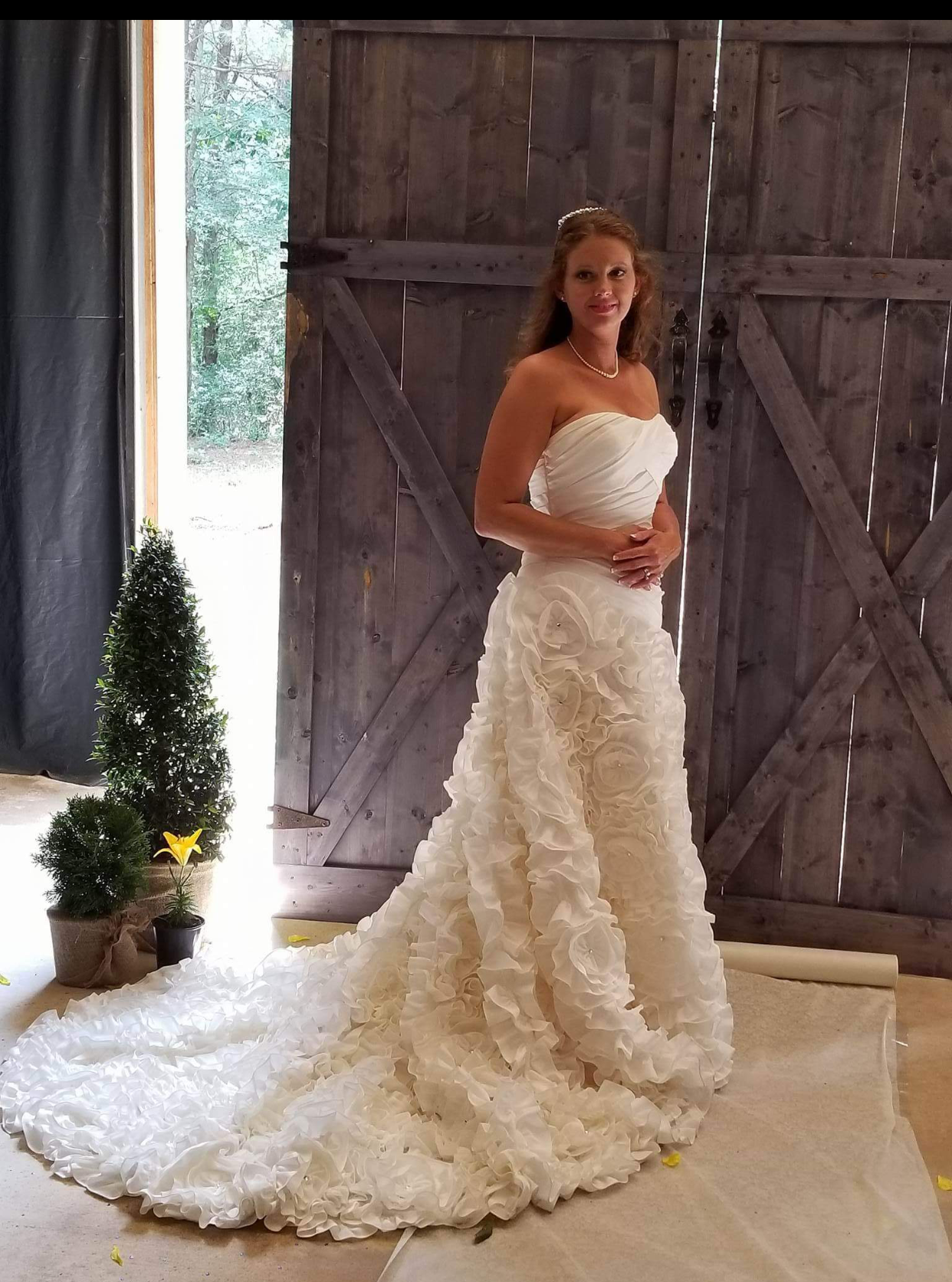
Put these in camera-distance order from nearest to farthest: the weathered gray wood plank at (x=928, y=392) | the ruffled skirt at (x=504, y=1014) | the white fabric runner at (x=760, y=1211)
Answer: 1. the white fabric runner at (x=760, y=1211)
2. the ruffled skirt at (x=504, y=1014)
3. the weathered gray wood plank at (x=928, y=392)

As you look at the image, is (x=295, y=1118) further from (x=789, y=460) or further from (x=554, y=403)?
(x=789, y=460)

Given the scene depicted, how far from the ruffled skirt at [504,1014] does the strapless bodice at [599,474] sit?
14 cm

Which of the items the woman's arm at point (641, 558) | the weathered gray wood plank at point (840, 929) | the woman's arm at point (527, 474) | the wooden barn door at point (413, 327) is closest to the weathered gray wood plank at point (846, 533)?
the wooden barn door at point (413, 327)

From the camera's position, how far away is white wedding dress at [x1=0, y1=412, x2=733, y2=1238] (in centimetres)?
270

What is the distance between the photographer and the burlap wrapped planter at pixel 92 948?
3.68m

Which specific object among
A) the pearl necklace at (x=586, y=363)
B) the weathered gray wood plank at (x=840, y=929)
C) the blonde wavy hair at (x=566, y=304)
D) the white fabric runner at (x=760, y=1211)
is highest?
the blonde wavy hair at (x=566, y=304)

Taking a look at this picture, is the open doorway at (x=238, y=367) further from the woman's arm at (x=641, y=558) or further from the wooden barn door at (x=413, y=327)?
the woman's arm at (x=641, y=558)

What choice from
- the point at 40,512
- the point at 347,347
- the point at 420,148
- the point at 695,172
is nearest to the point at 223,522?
the point at 40,512

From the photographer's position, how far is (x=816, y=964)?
3848 mm

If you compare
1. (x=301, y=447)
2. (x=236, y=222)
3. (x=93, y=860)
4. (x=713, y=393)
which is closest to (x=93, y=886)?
(x=93, y=860)

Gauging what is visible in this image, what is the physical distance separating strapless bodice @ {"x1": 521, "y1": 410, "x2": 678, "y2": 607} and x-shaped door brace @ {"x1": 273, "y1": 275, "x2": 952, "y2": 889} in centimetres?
96

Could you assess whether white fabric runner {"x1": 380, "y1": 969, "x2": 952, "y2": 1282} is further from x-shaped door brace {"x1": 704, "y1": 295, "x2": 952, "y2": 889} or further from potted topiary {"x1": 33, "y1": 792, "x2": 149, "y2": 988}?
potted topiary {"x1": 33, "y1": 792, "x2": 149, "y2": 988}

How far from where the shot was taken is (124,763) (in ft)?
12.9

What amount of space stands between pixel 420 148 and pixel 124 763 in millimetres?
2199
